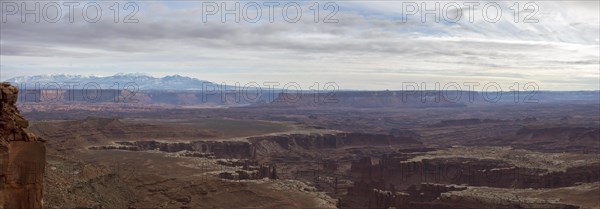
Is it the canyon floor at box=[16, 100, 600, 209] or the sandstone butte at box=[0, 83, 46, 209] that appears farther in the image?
the canyon floor at box=[16, 100, 600, 209]

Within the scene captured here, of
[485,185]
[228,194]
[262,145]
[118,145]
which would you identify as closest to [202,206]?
[228,194]

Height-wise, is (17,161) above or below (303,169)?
above

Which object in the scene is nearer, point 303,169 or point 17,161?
point 17,161

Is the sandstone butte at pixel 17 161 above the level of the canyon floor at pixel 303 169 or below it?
above

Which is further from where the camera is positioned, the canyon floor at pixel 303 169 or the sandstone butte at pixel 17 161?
the canyon floor at pixel 303 169
